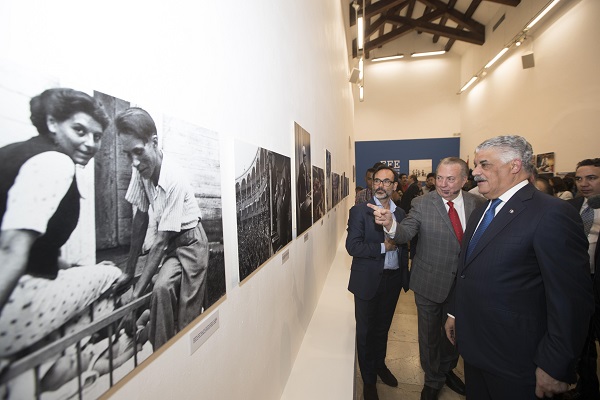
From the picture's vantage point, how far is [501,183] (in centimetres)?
187

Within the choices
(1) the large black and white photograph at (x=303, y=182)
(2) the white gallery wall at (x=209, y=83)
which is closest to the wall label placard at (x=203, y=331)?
(2) the white gallery wall at (x=209, y=83)

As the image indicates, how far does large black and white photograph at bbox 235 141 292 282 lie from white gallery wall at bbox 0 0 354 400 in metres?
0.07

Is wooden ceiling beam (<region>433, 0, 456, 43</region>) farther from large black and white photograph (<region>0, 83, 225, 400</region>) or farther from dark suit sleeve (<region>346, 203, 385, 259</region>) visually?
large black and white photograph (<region>0, 83, 225, 400</region>)

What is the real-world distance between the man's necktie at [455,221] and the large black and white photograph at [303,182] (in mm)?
1426

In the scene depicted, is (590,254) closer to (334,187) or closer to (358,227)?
(358,227)

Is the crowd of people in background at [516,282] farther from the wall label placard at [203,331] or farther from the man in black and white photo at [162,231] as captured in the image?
the man in black and white photo at [162,231]

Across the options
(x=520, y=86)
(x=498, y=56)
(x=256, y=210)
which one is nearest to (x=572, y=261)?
(x=256, y=210)

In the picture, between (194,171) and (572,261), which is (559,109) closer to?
(572,261)

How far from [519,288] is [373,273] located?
1.24m

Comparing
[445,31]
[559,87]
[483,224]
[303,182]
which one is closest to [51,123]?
[483,224]

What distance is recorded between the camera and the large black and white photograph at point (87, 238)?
506 mm

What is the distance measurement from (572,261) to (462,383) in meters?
2.30

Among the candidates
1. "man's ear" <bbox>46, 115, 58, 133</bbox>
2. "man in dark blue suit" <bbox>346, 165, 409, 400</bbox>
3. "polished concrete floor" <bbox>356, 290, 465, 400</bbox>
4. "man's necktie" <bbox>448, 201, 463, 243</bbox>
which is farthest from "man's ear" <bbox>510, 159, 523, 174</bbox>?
"polished concrete floor" <bbox>356, 290, 465, 400</bbox>

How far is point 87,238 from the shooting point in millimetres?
635
